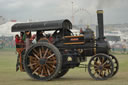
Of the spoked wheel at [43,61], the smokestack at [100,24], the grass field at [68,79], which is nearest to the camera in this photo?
the grass field at [68,79]

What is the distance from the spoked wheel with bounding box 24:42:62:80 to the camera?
462 inches

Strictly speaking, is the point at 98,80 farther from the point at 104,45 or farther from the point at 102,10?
the point at 102,10

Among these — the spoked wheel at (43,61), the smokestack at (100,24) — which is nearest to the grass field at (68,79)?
the spoked wheel at (43,61)

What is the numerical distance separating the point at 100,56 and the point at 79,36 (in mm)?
1250

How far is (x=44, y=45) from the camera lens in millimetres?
12078

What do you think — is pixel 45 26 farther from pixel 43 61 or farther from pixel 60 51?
pixel 43 61

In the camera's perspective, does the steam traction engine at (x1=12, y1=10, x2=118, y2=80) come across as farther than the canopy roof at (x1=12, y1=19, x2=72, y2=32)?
No

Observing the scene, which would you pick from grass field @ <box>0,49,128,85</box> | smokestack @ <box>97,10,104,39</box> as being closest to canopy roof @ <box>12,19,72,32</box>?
smokestack @ <box>97,10,104,39</box>

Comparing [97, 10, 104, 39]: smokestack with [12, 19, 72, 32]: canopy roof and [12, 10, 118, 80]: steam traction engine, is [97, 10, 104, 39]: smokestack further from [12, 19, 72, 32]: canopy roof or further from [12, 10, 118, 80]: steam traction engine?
[12, 19, 72, 32]: canopy roof

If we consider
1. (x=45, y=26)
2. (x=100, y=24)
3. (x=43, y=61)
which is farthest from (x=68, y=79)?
(x=100, y=24)

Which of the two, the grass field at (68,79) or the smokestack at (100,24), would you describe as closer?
the grass field at (68,79)

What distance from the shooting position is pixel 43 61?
1201 cm

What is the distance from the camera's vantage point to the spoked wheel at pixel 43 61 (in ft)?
38.5

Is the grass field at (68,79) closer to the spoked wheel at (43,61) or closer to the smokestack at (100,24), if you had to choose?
the spoked wheel at (43,61)
